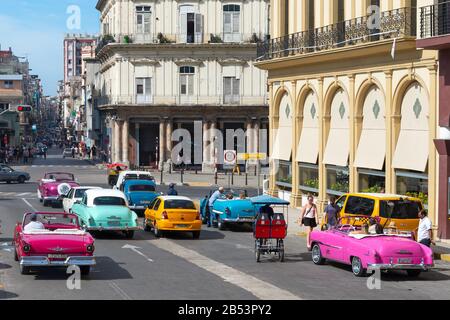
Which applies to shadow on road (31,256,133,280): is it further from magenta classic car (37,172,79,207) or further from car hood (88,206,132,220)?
magenta classic car (37,172,79,207)

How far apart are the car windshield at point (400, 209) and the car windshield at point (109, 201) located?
9527mm

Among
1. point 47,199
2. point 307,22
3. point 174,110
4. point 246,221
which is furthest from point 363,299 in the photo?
point 174,110

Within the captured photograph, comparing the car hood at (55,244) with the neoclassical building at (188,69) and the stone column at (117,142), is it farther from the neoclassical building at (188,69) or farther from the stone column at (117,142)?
the stone column at (117,142)

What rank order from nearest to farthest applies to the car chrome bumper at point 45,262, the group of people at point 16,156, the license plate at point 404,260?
the car chrome bumper at point 45,262
the license plate at point 404,260
the group of people at point 16,156

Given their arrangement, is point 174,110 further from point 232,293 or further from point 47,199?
point 232,293

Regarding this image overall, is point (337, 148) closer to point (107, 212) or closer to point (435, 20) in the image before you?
point (435, 20)

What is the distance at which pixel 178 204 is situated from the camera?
3256 centimetres

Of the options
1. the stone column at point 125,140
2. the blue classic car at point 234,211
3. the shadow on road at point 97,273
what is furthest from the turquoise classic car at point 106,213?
the stone column at point 125,140

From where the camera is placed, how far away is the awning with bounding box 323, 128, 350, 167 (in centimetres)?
3794

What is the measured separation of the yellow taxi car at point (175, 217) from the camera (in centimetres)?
3181

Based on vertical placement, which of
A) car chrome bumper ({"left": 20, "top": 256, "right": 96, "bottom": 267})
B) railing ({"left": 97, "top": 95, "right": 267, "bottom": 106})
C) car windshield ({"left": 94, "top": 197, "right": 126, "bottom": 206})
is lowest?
car chrome bumper ({"left": 20, "top": 256, "right": 96, "bottom": 267})

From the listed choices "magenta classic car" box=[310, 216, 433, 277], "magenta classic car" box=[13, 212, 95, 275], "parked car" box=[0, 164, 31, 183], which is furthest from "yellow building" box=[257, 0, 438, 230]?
"parked car" box=[0, 164, 31, 183]

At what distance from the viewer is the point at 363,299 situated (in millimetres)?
19812
